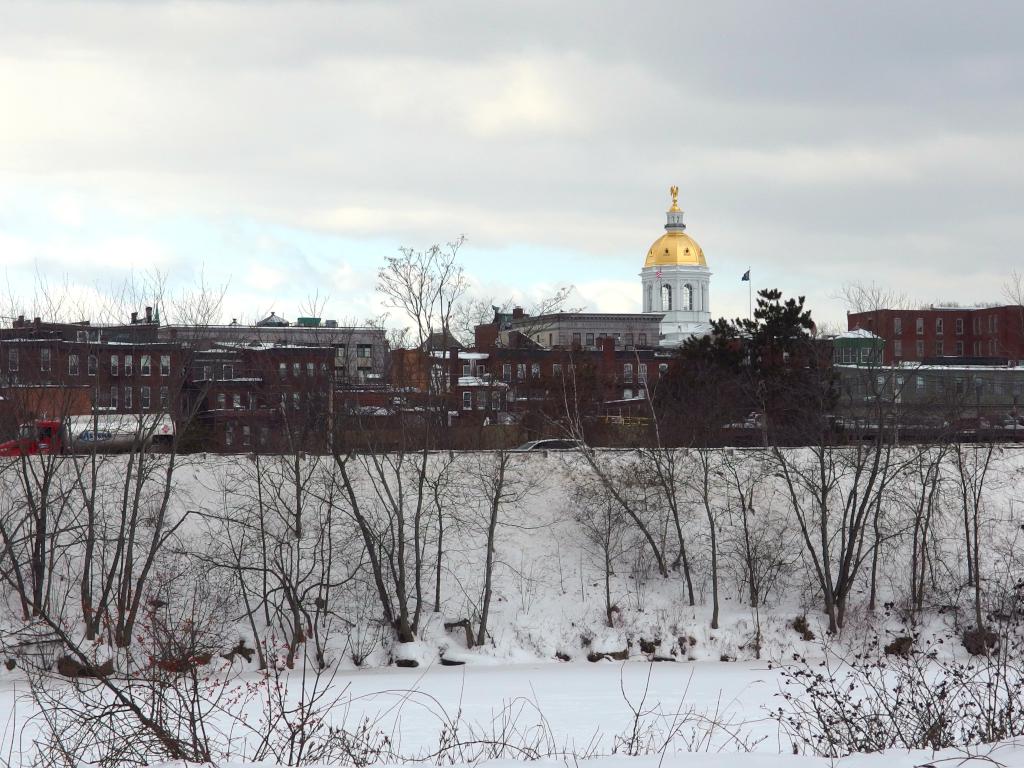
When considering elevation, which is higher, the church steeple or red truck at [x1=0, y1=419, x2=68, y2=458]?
the church steeple

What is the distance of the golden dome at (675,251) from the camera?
555 feet

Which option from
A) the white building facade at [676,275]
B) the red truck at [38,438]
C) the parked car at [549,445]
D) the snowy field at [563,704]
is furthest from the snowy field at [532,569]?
the white building facade at [676,275]

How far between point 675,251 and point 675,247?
→ 605 millimetres

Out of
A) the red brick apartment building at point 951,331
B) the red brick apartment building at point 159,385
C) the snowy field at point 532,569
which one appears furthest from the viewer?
the red brick apartment building at point 951,331

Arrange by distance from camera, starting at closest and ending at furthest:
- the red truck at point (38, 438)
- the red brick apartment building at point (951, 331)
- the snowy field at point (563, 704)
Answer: the snowy field at point (563, 704) → the red truck at point (38, 438) → the red brick apartment building at point (951, 331)

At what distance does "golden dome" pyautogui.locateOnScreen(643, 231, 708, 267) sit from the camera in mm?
169125

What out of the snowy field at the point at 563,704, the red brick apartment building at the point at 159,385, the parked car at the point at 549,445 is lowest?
the snowy field at the point at 563,704

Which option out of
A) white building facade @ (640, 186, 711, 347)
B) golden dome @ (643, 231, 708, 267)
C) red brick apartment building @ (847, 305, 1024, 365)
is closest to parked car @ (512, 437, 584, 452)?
red brick apartment building @ (847, 305, 1024, 365)

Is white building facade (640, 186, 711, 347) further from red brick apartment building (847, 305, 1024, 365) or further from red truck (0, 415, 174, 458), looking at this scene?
red truck (0, 415, 174, 458)

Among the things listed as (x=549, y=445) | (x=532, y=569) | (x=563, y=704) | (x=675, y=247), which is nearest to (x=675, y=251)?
(x=675, y=247)

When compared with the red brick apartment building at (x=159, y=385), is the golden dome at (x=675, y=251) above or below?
above

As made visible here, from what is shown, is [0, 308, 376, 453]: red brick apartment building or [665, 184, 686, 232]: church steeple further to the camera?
[665, 184, 686, 232]: church steeple

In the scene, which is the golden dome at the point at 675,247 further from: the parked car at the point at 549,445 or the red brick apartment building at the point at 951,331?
the parked car at the point at 549,445

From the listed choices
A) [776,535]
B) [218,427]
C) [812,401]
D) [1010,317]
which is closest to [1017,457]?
[812,401]
